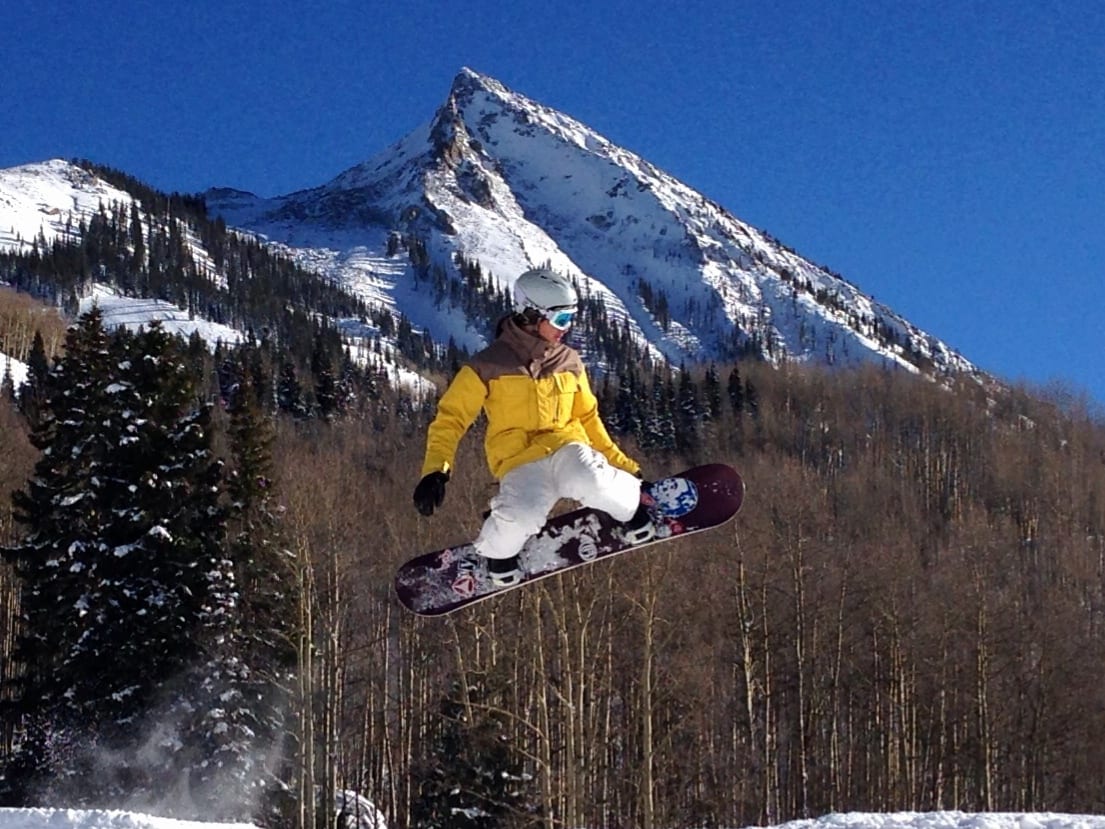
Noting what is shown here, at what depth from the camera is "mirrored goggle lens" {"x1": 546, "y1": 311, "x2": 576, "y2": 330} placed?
7.11m

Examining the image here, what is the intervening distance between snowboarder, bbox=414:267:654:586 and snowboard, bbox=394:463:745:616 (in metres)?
0.70

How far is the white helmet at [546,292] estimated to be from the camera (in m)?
7.04

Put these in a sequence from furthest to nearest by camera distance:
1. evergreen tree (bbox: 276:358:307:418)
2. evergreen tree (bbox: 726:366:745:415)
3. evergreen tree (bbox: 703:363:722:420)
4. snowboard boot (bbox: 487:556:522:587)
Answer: evergreen tree (bbox: 726:366:745:415), evergreen tree (bbox: 703:363:722:420), evergreen tree (bbox: 276:358:307:418), snowboard boot (bbox: 487:556:522:587)

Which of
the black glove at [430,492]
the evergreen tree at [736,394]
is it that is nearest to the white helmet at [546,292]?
the black glove at [430,492]

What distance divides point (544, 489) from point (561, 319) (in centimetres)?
102

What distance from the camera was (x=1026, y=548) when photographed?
5622 cm

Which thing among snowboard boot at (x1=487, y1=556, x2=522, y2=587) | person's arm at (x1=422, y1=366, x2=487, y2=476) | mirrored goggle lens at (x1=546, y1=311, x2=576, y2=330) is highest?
mirrored goggle lens at (x1=546, y1=311, x2=576, y2=330)

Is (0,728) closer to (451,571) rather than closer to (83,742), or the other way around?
(83,742)

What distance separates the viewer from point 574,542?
8.11 metres

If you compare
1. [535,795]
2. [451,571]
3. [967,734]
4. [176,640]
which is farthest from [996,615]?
[451,571]

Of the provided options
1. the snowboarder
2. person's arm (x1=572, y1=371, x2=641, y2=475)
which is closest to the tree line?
person's arm (x1=572, y1=371, x2=641, y2=475)

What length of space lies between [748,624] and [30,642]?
14.5m

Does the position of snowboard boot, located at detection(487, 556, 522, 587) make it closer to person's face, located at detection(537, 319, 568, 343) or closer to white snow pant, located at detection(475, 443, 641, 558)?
white snow pant, located at detection(475, 443, 641, 558)

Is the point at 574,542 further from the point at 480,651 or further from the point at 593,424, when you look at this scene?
the point at 480,651
